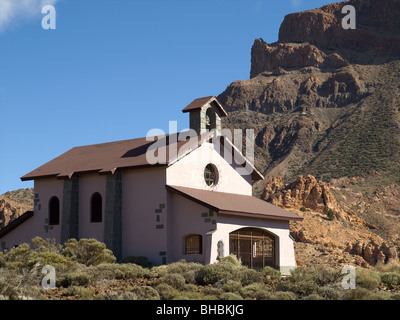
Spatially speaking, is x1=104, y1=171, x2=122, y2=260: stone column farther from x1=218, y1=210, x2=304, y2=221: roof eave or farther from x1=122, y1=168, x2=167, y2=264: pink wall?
x1=218, y1=210, x2=304, y2=221: roof eave

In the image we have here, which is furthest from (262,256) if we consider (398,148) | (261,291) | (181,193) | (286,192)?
(398,148)

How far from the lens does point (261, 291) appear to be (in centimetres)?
1964

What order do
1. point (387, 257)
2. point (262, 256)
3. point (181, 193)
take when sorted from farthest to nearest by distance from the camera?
point (387, 257) < point (262, 256) < point (181, 193)

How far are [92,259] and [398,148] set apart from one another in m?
59.6

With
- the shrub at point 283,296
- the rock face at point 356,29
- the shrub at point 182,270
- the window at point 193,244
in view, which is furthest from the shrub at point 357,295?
the rock face at point 356,29

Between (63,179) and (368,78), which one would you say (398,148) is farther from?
(63,179)

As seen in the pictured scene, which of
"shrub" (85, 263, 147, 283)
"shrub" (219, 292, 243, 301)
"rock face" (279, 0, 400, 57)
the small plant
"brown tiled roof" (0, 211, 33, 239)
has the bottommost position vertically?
"shrub" (219, 292, 243, 301)

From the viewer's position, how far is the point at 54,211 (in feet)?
110

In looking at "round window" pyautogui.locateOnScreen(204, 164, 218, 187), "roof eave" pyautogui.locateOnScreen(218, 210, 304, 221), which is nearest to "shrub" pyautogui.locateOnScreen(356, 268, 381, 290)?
"roof eave" pyautogui.locateOnScreen(218, 210, 304, 221)

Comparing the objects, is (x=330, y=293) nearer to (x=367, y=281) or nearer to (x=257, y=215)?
(x=367, y=281)

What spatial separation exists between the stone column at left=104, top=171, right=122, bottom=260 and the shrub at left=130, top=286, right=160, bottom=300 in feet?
35.2

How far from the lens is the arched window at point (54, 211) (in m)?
33.3

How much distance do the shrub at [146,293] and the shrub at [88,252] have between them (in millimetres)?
7292

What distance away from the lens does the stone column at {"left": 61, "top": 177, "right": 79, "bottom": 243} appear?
31812 mm
